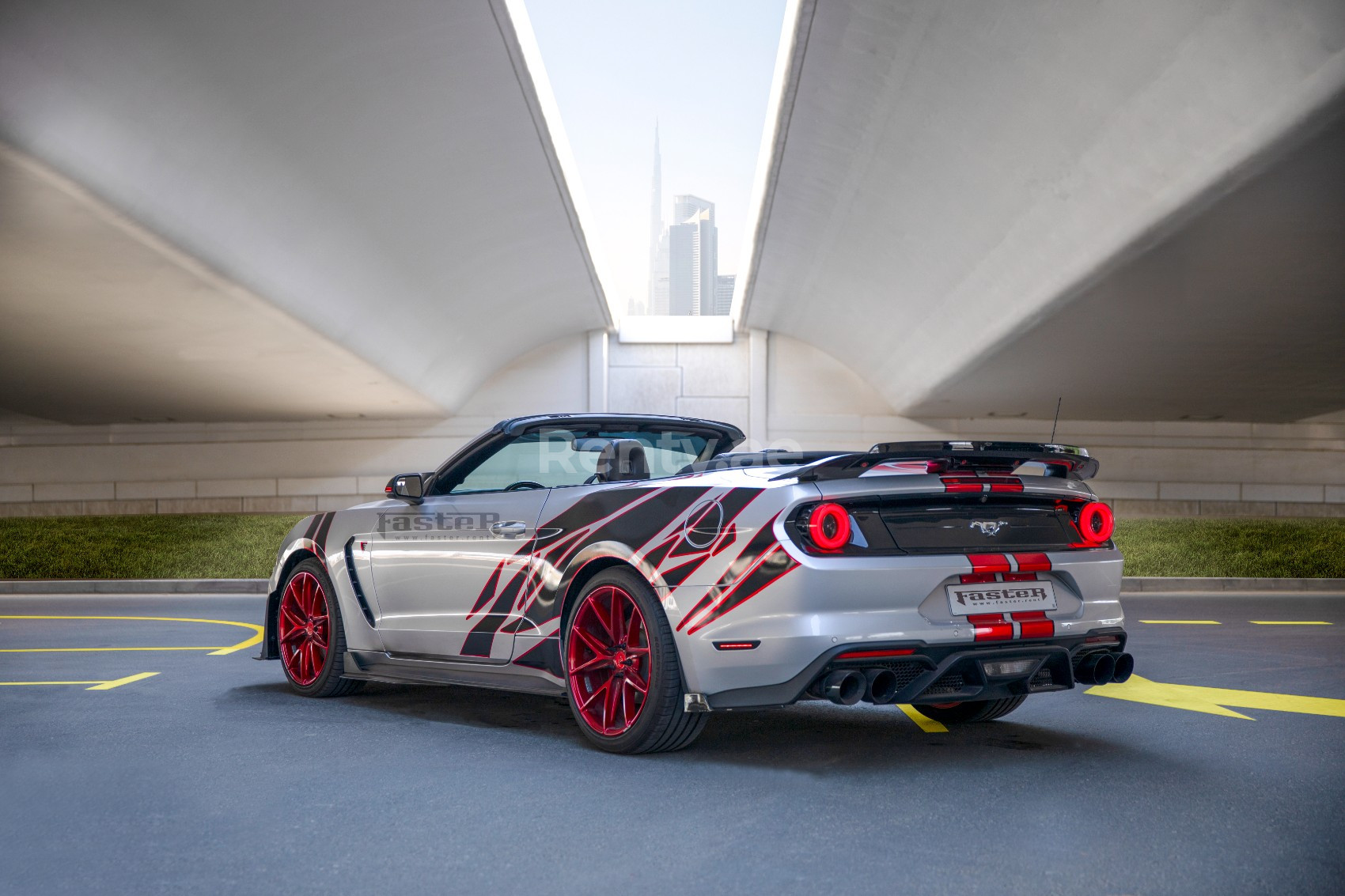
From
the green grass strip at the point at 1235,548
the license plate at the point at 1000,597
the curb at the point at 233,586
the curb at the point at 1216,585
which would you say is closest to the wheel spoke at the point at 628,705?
the license plate at the point at 1000,597

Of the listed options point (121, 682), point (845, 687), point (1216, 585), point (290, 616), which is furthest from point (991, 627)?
point (1216, 585)

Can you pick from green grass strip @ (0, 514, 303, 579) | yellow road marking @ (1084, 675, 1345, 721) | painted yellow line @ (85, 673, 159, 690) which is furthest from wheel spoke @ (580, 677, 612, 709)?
green grass strip @ (0, 514, 303, 579)

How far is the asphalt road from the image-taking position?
9.57ft

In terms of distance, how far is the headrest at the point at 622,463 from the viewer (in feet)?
16.7

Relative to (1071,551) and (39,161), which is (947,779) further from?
(39,161)

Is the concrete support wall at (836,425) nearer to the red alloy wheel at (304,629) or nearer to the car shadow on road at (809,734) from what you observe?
the red alloy wheel at (304,629)

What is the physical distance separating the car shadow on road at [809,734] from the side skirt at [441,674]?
181mm

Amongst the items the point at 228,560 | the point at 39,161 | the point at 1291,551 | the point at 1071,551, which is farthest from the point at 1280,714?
the point at 228,560

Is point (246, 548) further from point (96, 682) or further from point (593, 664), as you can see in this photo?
point (593, 664)

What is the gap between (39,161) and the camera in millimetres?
8086

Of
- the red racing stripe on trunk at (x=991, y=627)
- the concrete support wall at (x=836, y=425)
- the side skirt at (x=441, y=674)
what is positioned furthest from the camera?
the concrete support wall at (x=836, y=425)

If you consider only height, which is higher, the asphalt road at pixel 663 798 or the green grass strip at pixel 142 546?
the asphalt road at pixel 663 798

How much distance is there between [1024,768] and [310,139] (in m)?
8.46

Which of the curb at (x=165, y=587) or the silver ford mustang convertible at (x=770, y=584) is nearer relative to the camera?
the silver ford mustang convertible at (x=770, y=584)
